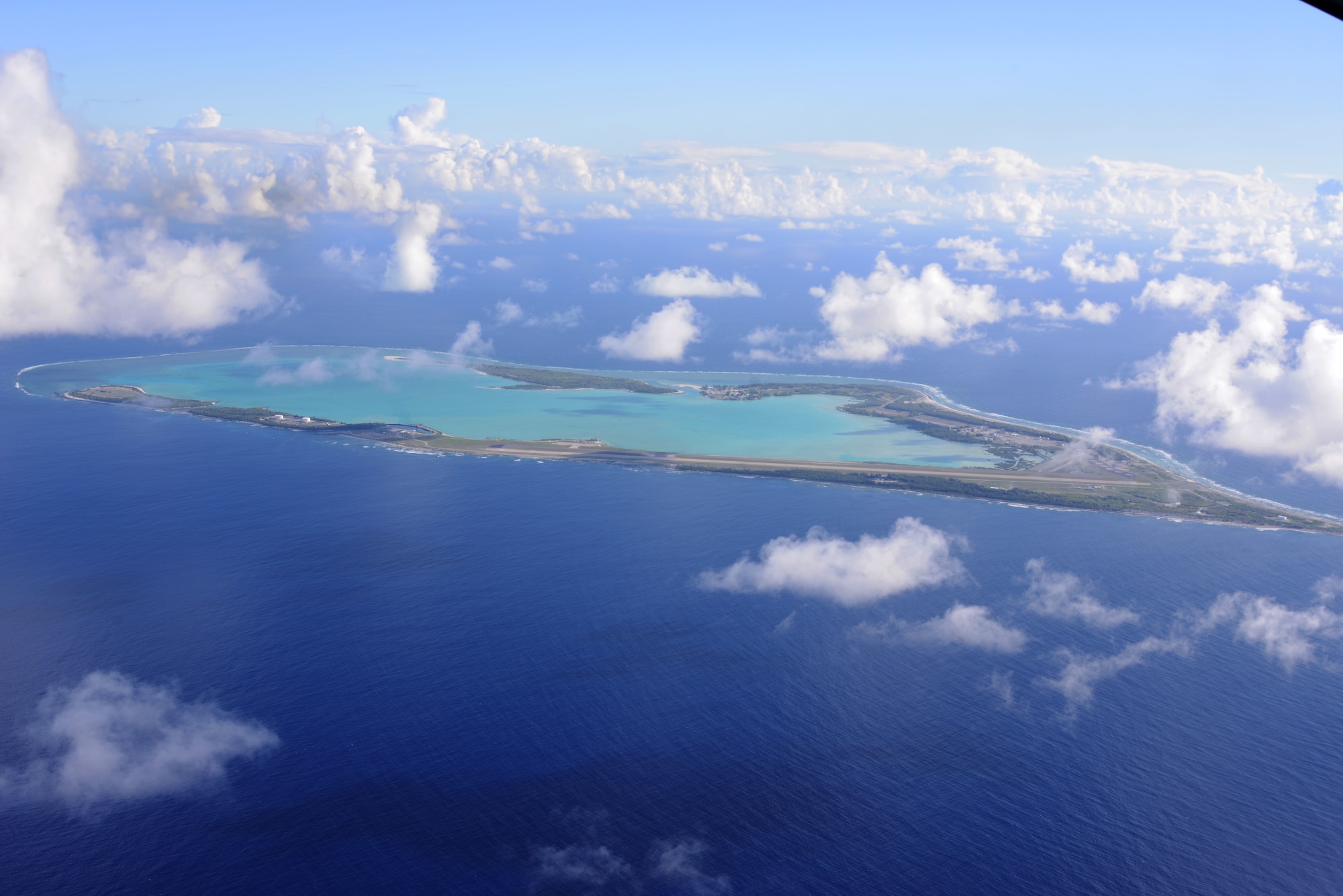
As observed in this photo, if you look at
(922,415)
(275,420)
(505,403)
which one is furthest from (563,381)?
(922,415)

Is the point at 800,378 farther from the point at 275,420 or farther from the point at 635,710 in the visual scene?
the point at 635,710

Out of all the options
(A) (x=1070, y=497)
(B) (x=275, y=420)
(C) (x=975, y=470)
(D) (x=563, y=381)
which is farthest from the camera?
(D) (x=563, y=381)

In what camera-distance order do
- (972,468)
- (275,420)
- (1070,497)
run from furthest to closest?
(275,420)
(972,468)
(1070,497)

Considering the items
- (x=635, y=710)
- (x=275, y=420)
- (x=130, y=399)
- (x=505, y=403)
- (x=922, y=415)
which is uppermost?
(x=922, y=415)

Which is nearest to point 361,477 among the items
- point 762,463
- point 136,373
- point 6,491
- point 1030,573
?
point 6,491

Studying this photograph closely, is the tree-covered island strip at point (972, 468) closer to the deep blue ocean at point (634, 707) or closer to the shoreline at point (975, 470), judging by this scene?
the shoreline at point (975, 470)
